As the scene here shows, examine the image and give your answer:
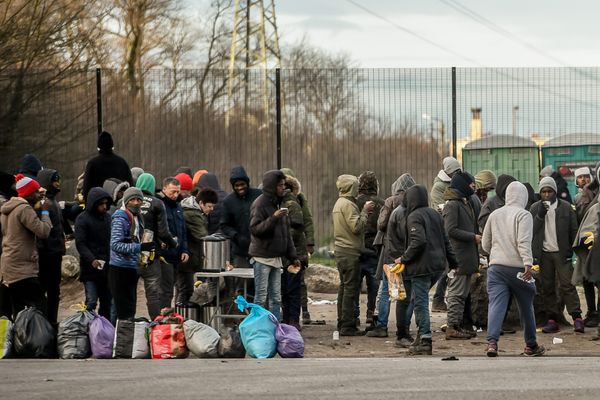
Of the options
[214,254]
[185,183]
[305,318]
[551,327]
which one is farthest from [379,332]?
[185,183]

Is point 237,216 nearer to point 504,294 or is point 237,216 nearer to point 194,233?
point 194,233

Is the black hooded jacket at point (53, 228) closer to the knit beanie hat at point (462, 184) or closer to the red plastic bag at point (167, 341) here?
the red plastic bag at point (167, 341)

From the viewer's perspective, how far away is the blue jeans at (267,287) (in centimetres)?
1612

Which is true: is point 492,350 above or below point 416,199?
below

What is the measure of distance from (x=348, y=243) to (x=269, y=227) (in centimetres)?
158

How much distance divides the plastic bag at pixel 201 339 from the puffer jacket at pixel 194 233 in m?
2.57

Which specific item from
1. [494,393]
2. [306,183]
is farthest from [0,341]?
[306,183]

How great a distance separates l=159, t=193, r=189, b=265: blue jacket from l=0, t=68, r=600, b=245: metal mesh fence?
7.45 meters

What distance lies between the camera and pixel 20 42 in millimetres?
25047

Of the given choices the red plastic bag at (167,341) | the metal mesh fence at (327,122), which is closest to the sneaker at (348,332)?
the red plastic bag at (167,341)

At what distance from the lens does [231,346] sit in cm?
1469

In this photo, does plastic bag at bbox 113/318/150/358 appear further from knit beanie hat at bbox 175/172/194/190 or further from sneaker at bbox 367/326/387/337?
knit beanie hat at bbox 175/172/194/190

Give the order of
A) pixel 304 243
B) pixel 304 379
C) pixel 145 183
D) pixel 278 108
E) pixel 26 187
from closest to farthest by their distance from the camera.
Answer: pixel 304 379
pixel 26 187
pixel 145 183
pixel 304 243
pixel 278 108

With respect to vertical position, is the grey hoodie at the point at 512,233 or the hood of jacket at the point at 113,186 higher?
the hood of jacket at the point at 113,186
